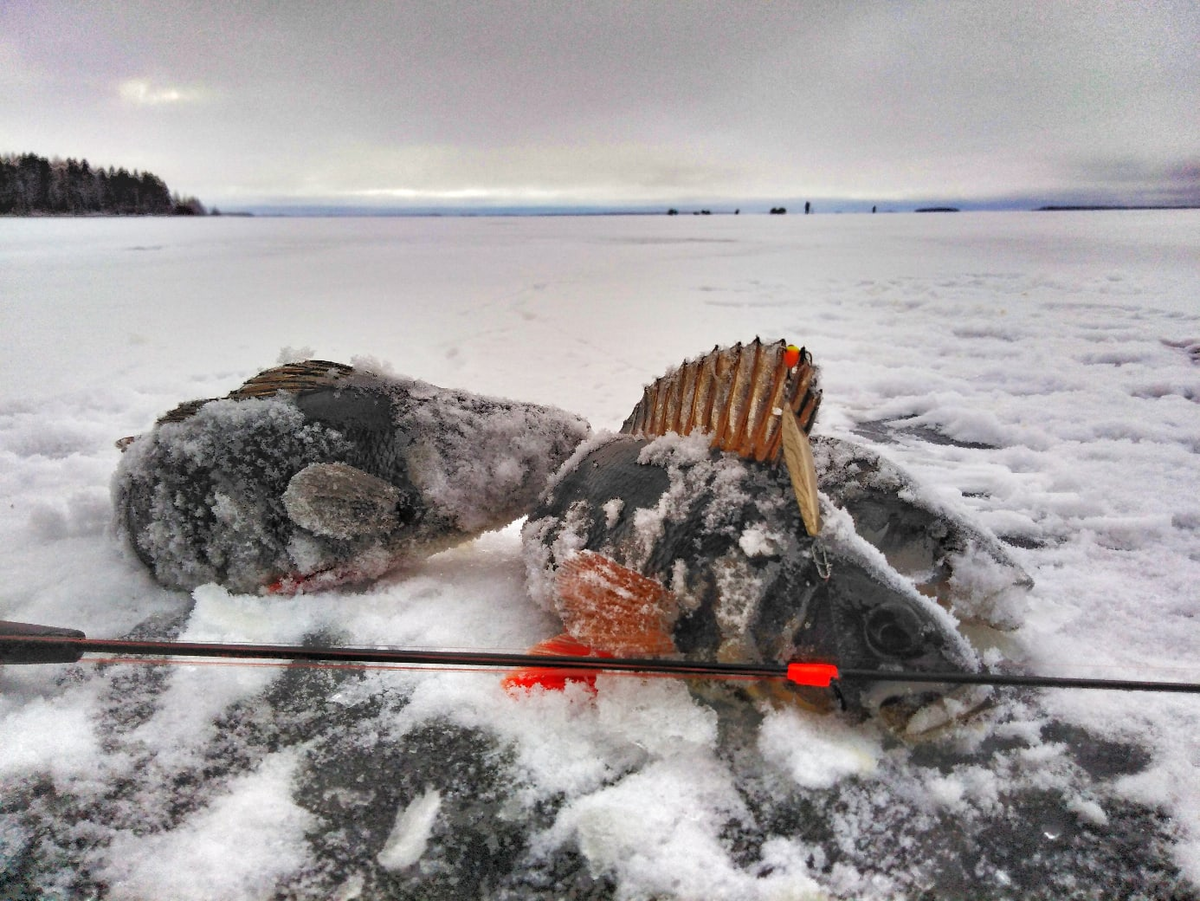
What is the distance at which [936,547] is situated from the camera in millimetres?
1728

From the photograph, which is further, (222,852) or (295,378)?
(295,378)

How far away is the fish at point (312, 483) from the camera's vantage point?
2020 millimetres

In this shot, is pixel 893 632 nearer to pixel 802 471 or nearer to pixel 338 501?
pixel 802 471

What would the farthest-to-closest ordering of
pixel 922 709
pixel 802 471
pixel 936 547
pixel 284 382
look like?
1. pixel 284 382
2. pixel 936 547
3. pixel 802 471
4. pixel 922 709

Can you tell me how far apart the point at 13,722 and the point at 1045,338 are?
21.7 ft

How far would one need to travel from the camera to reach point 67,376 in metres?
4.20

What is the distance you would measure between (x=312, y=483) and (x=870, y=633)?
1560 mm

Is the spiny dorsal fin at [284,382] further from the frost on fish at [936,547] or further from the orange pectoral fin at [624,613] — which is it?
the frost on fish at [936,547]

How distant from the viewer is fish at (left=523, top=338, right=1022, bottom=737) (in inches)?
57.4

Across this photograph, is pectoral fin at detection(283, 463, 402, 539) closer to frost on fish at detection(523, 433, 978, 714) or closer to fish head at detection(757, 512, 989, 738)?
frost on fish at detection(523, 433, 978, 714)

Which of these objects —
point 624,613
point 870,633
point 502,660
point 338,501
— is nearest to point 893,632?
point 870,633

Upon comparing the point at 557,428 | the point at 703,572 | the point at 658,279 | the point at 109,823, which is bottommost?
the point at 109,823

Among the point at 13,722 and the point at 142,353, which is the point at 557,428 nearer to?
the point at 13,722

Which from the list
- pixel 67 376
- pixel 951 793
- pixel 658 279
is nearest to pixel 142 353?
pixel 67 376
